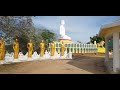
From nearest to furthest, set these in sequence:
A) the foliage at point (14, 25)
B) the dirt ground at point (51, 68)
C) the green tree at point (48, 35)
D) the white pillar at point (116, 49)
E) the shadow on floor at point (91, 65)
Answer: the white pillar at point (116, 49), the dirt ground at point (51, 68), the shadow on floor at point (91, 65), the foliage at point (14, 25), the green tree at point (48, 35)

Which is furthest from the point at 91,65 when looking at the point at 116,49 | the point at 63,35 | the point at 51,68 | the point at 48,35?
the point at 48,35

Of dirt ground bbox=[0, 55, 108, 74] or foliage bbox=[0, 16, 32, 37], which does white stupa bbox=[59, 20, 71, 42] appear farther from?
dirt ground bbox=[0, 55, 108, 74]

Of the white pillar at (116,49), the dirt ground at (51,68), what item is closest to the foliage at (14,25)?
the dirt ground at (51,68)

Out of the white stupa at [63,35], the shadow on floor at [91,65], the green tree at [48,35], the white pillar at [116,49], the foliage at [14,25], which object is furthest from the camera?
the green tree at [48,35]

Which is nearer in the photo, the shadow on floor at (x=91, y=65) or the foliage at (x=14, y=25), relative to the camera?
the shadow on floor at (x=91, y=65)

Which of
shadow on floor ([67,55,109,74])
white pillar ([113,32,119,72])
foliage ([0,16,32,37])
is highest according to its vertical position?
foliage ([0,16,32,37])

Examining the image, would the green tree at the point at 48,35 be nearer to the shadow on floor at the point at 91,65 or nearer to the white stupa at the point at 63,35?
the white stupa at the point at 63,35

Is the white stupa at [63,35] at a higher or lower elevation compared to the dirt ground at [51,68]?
higher

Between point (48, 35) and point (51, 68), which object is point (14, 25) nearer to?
point (51, 68)

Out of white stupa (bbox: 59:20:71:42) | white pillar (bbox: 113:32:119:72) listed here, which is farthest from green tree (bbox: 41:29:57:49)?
white pillar (bbox: 113:32:119:72)

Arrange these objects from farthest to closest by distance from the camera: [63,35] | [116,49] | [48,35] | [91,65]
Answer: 1. [48,35]
2. [63,35]
3. [91,65]
4. [116,49]

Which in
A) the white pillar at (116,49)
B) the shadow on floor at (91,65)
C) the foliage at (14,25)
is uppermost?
the foliage at (14,25)
